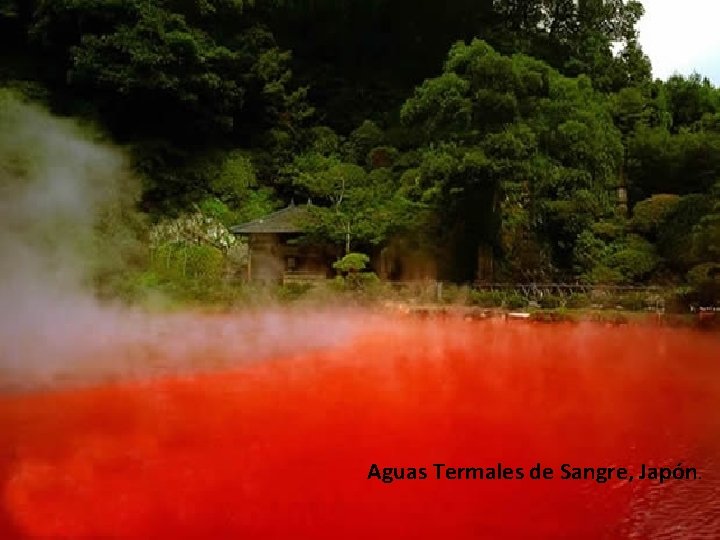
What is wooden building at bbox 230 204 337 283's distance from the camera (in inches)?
990

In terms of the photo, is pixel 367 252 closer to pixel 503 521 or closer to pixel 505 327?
pixel 505 327

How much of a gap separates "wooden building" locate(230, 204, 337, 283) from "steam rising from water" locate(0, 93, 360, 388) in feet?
30.0

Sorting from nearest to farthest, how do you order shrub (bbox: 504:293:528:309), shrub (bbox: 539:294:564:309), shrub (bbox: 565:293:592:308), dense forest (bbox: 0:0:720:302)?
shrub (bbox: 565:293:592:308) → shrub (bbox: 539:294:564:309) → shrub (bbox: 504:293:528:309) → dense forest (bbox: 0:0:720:302)

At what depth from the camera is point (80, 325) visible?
549 inches

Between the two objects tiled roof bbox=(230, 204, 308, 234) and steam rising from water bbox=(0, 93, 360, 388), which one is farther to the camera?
tiled roof bbox=(230, 204, 308, 234)

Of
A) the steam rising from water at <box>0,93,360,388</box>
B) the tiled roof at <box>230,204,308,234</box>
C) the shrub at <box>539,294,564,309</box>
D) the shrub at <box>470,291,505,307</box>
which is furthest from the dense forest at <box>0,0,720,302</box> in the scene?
the steam rising from water at <box>0,93,360,388</box>

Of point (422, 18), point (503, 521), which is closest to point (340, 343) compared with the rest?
point (503, 521)

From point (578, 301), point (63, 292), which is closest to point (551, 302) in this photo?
point (578, 301)

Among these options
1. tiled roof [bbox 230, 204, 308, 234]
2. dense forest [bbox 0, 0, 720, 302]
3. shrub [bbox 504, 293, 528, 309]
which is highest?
dense forest [bbox 0, 0, 720, 302]

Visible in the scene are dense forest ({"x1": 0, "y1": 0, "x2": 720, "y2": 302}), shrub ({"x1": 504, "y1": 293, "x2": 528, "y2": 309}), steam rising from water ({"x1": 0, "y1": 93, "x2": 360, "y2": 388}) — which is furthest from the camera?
dense forest ({"x1": 0, "y1": 0, "x2": 720, "y2": 302})

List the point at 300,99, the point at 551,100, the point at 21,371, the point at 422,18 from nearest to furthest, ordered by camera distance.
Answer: the point at 21,371 < the point at 551,100 < the point at 300,99 < the point at 422,18

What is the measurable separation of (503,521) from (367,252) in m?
19.5

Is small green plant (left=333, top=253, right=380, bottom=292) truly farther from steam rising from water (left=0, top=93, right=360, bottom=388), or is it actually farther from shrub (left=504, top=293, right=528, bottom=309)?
steam rising from water (left=0, top=93, right=360, bottom=388)

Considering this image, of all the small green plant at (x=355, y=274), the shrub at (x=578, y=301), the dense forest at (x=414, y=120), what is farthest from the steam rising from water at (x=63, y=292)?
the dense forest at (x=414, y=120)
